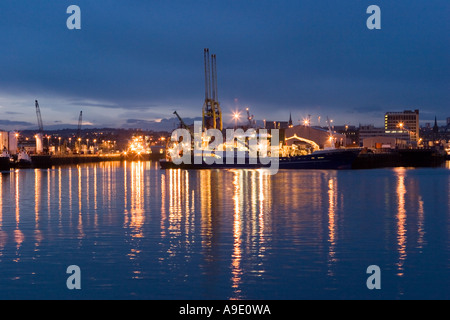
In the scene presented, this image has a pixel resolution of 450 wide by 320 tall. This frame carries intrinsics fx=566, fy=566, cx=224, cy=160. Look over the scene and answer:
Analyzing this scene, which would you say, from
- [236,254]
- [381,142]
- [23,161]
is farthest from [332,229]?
[381,142]

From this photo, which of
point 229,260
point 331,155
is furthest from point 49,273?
point 331,155

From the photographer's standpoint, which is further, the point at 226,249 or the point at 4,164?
the point at 4,164

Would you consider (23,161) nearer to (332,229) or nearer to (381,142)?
(332,229)

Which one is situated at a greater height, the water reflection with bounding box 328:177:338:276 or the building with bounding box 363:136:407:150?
the building with bounding box 363:136:407:150

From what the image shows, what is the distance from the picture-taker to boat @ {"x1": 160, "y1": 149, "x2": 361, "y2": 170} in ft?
273

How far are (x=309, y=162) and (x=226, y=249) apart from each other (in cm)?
6831

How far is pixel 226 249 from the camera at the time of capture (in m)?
17.7

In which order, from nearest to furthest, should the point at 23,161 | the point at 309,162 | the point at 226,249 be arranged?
1. the point at 226,249
2. the point at 309,162
3. the point at 23,161

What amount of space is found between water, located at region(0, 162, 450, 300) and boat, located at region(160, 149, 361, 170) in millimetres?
51213

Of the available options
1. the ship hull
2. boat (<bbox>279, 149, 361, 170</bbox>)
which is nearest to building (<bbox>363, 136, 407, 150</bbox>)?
boat (<bbox>279, 149, 361, 170</bbox>)

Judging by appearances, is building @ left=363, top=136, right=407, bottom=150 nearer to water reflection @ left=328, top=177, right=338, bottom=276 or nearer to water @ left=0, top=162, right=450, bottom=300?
water reflection @ left=328, top=177, right=338, bottom=276

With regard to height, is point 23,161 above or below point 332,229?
above

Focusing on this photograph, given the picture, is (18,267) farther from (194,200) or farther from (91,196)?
(91,196)

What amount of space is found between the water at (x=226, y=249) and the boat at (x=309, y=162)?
168 ft
